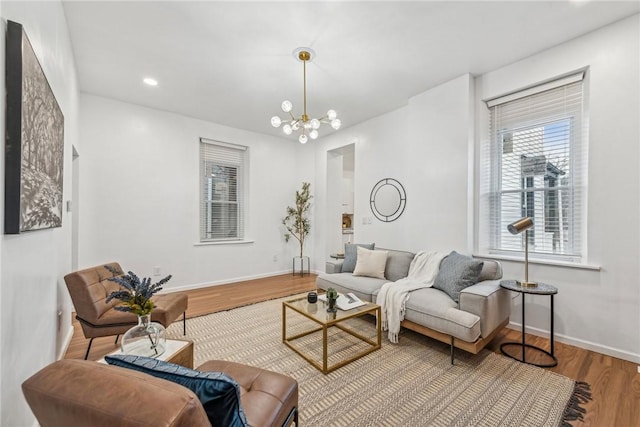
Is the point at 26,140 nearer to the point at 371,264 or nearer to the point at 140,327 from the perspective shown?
the point at 140,327

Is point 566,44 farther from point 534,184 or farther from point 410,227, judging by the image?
point 410,227

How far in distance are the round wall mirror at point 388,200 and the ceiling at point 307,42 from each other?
4.34 feet

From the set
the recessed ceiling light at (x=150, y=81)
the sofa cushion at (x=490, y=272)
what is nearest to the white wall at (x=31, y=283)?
the recessed ceiling light at (x=150, y=81)

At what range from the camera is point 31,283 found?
1.41 metres

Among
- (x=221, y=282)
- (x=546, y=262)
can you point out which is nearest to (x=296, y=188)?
(x=221, y=282)

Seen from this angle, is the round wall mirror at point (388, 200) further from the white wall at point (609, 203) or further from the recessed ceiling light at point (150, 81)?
the recessed ceiling light at point (150, 81)

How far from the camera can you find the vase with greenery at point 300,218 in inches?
226

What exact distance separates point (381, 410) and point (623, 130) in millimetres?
3076

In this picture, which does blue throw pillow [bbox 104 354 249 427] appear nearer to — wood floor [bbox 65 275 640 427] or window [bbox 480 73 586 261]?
wood floor [bbox 65 275 640 427]

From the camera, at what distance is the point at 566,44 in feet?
8.76

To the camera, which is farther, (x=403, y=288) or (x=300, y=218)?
(x=300, y=218)

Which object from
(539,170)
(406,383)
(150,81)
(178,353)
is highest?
(150,81)

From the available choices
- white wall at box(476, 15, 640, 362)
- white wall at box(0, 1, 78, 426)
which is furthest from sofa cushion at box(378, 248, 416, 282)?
white wall at box(0, 1, 78, 426)

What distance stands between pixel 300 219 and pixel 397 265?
8.94 feet
